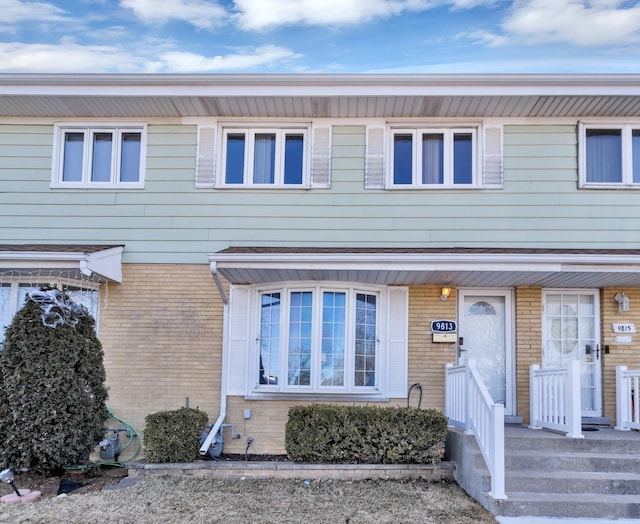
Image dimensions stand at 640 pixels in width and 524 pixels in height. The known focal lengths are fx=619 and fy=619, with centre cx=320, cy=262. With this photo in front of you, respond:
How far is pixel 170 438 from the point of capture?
7.85 metres

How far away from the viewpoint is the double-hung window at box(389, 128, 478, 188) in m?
9.46

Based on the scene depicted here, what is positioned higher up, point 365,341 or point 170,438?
point 365,341

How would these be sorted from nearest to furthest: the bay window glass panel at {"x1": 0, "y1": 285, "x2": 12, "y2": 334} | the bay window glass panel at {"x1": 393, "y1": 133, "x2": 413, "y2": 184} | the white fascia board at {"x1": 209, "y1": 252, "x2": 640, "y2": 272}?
1. the white fascia board at {"x1": 209, "y1": 252, "x2": 640, "y2": 272}
2. the bay window glass panel at {"x1": 0, "y1": 285, "x2": 12, "y2": 334}
3. the bay window glass panel at {"x1": 393, "y1": 133, "x2": 413, "y2": 184}

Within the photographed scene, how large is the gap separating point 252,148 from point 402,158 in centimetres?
234

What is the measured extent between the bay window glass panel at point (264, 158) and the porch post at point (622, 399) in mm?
5829

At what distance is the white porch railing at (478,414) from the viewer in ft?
21.2

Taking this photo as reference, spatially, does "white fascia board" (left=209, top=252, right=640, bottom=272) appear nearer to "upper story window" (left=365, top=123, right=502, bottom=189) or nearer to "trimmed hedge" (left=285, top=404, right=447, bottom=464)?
"upper story window" (left=365, top=123, right=502, bottom=189)

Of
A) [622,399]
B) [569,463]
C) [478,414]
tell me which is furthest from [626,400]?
[478,414]

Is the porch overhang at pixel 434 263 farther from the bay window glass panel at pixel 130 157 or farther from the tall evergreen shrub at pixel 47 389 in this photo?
the bay window glass panel at pixel 130 157

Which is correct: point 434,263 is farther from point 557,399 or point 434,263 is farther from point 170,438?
point 170,438

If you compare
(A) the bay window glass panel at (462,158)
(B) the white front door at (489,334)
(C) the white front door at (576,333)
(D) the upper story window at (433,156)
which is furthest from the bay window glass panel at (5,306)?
(C) the white front door at (576,333)

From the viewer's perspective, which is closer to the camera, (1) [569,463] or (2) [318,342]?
(1) [569,463]

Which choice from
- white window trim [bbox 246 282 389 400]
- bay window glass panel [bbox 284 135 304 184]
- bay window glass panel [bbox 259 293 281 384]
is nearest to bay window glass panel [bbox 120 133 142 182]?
bay window glass panel [bbox 284 135 304 184]

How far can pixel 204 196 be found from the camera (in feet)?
31.0
